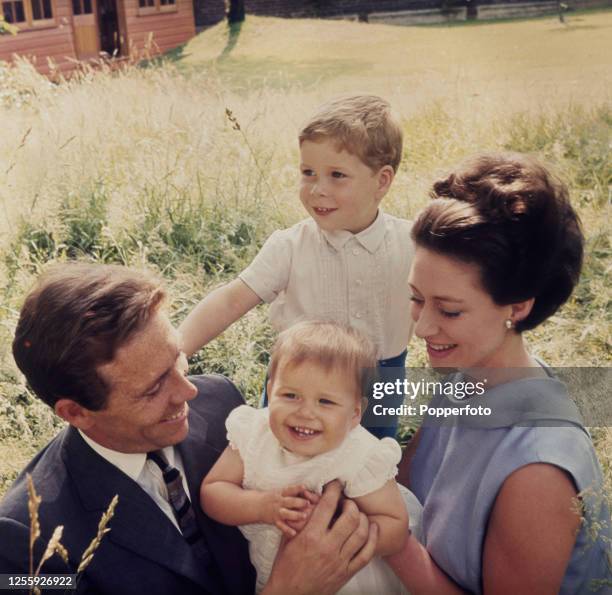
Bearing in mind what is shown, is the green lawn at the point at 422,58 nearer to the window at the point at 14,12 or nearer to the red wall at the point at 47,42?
the red wall at the point at 47,42

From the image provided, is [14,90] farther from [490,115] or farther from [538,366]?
[538,366]

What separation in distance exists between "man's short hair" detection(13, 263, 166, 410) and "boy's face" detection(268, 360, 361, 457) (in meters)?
0.36

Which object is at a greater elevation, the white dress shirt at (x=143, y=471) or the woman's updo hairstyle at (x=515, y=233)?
the woman's updo hairstyle at (x=515, y=233)

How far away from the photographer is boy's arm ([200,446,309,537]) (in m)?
1.52

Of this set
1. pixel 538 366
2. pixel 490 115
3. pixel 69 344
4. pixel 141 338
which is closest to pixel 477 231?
pixel 538 366

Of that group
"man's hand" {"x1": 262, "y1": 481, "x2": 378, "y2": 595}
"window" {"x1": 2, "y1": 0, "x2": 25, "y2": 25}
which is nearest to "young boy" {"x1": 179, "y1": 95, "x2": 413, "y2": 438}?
"man's hand" {"x1": 262, "y1": 481, "x2": 378, "y2": 595}

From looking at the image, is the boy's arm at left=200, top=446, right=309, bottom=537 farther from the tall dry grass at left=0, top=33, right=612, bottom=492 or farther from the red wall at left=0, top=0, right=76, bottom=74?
the red wall at left=0, top=0, right=76, bottom=74

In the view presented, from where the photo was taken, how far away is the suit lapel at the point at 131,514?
1.53 metres

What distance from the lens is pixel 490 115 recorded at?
5402 mm

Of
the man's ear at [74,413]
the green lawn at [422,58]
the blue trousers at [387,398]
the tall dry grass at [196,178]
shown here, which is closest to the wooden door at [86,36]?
the tall dry grass at [196,178]

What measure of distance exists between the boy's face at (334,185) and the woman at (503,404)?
64 cm

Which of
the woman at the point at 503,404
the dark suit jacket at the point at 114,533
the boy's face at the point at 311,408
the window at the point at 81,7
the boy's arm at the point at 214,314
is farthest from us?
the window at the point at 81,7

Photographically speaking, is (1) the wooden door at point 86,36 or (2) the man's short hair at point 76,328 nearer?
(2) the man's short hair at point 76,328

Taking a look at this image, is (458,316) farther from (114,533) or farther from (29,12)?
(29,12)
